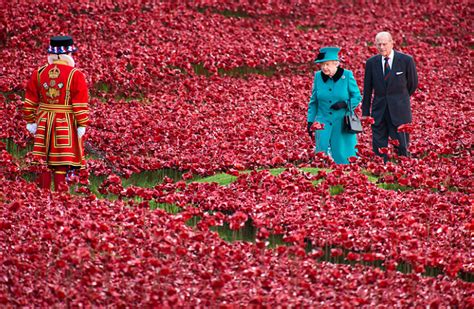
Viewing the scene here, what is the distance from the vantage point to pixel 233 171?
11.4m

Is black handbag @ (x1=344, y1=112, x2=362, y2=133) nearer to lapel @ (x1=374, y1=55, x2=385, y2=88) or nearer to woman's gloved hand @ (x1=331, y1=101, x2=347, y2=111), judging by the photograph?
woman's gloved hand @ (x1=331, y1=101, x2=347, y2=111)

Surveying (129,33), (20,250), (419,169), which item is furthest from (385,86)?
(129,33)

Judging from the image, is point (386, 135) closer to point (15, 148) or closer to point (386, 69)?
point (386, 69)

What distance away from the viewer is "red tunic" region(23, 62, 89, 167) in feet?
38.5

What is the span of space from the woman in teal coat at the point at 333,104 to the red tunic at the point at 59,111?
3.56m

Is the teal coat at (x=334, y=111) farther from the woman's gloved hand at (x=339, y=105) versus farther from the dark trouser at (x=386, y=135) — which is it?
the dark trouser at (x=386, y=135)

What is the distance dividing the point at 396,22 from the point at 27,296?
768 inches

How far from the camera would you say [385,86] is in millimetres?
14125

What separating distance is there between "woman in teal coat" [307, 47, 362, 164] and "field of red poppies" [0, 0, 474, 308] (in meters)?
0.43

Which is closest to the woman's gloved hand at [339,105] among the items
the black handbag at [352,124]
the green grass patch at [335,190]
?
the black handbag at [352,124]

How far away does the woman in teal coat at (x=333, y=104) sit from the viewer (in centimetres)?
1355

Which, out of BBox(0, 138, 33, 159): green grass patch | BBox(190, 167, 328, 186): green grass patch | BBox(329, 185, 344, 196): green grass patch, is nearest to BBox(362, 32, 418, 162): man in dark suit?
BBox(190, 167, 328, 186): green grass patch

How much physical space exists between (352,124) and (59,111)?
439 centimetres

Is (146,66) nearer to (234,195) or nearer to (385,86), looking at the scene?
(385,86)
